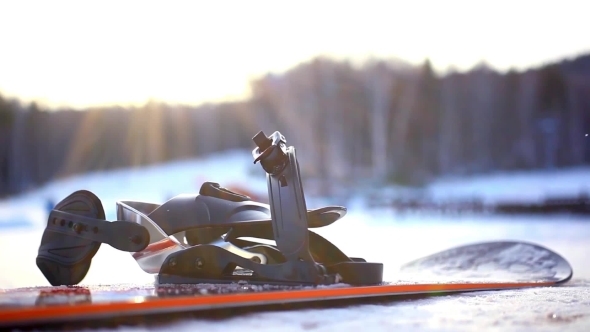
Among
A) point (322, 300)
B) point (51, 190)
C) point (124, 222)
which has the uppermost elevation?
point (51, 190)

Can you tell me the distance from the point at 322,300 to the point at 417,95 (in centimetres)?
1824

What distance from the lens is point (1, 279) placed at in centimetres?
385

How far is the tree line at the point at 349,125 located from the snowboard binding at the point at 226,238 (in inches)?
615

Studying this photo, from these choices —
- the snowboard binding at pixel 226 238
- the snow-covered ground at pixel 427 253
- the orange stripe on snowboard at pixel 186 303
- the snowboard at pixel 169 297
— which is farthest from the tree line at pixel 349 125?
the orange stripe on snowboard at pixel 186 303

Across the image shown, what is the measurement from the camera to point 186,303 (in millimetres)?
1545

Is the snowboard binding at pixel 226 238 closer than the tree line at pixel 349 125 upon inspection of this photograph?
Yes

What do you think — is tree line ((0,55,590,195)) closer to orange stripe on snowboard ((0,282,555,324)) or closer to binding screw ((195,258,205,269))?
binding screw ((195,258,205,269))

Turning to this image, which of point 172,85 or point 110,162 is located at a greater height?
point 172,85

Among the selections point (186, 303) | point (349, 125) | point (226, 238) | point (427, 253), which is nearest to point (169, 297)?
point (186, 303)

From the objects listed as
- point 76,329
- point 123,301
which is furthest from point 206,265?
point 76,329

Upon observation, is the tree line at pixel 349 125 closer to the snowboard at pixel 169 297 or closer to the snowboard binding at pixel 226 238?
the snowboard binding at pixel 226 238

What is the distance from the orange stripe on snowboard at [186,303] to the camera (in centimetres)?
135

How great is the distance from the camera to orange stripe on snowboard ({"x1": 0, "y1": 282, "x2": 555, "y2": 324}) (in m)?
1.35

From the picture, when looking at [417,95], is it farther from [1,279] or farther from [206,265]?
[206,265]
